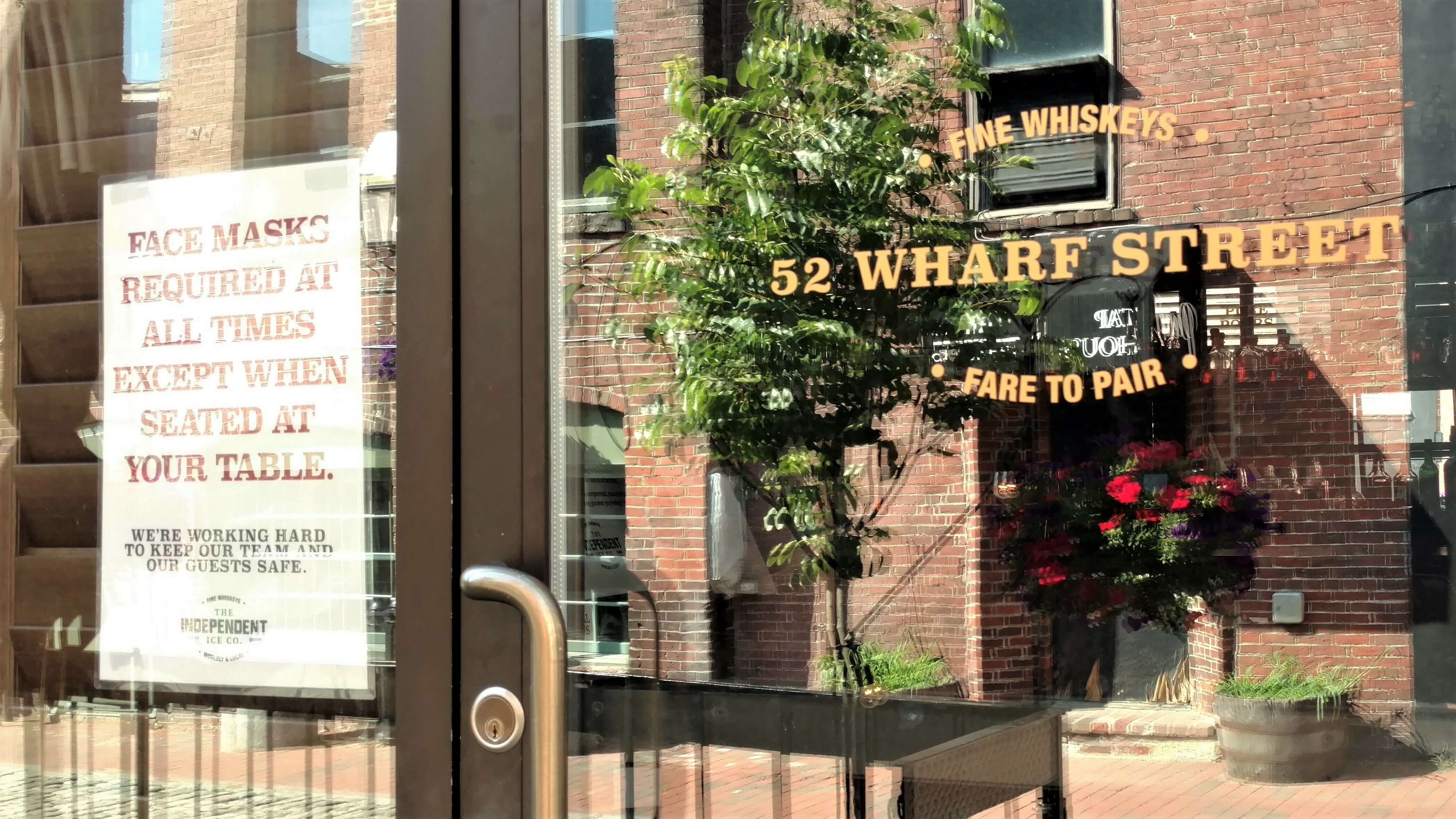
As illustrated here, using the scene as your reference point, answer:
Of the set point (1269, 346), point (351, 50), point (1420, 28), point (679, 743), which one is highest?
point (351, 50)

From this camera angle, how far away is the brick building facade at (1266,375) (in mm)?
1068

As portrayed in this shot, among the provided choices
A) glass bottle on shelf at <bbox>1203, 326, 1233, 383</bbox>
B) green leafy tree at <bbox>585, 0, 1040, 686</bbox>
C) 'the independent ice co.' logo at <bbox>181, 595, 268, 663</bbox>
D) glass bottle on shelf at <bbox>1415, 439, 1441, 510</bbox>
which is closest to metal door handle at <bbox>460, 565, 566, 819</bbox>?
green leafy tree at <bbox>585, 0, 1040, 686</bbox>

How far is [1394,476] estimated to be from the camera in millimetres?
1062

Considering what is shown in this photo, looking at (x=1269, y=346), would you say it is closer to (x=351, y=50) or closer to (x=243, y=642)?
(x=351, y=50)

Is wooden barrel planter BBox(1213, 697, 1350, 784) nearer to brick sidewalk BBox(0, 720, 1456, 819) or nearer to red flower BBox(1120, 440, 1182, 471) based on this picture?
brick sidewalk BBox(0, 720, 1456, 819)

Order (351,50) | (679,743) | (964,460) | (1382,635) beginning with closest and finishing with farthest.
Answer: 1. (1382,635)
2. (964,460)
3. (679,743)
4. (351,50)

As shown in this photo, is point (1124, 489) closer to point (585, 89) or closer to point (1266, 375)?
point (1266, 375)

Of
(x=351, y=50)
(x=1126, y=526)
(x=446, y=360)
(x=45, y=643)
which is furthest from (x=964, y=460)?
(x=45, y=643)

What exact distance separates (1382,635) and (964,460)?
40cm

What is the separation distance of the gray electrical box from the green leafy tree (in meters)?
0.33

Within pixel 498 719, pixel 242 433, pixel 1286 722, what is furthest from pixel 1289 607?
pixel 242 433

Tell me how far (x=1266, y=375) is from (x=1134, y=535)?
0.19 meters

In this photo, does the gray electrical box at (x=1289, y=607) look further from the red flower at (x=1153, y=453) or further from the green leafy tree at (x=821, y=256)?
the green leafy tree at (x=821, y=256)

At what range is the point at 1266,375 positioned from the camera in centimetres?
110
